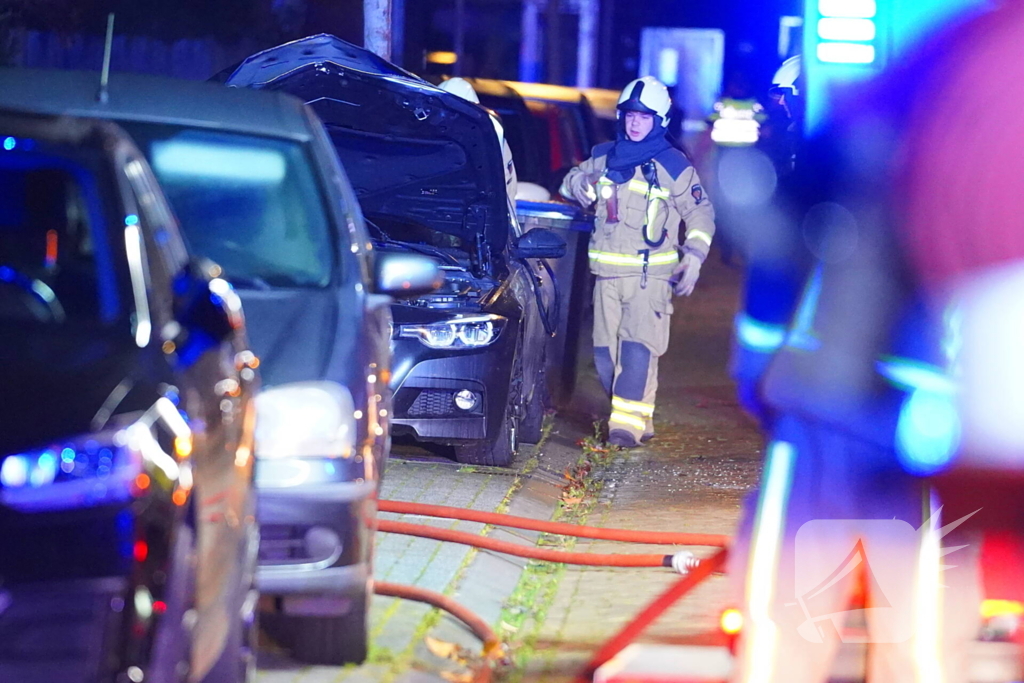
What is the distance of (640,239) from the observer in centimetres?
918

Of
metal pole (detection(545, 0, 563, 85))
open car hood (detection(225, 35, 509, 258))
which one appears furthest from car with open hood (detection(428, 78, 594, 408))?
metal pole (detection(545, 0, 563, 85))

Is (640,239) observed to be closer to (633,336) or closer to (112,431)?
(633,336)

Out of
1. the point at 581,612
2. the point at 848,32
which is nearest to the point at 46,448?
the point at 848,32

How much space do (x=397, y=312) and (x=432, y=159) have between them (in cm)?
119

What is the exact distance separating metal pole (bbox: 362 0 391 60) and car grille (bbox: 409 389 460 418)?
4504mm

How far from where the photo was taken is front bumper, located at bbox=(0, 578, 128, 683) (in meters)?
2.91

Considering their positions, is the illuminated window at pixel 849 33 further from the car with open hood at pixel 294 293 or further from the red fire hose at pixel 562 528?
the red fire hose at pixel 562 528

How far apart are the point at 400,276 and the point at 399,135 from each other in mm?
3150

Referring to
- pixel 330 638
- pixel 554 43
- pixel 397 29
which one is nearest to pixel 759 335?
pixel 330 638

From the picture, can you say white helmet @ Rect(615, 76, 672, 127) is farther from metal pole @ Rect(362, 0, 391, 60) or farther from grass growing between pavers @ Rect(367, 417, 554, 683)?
grass growing between pavers @ Rect(367, 417, 554, 683)

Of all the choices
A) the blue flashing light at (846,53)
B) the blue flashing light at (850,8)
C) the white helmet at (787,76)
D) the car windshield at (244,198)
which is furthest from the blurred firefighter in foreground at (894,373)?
the white helmet at (787,76)

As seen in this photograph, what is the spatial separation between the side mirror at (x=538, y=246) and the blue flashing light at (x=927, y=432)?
14.7 ft

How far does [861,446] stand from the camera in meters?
3.58

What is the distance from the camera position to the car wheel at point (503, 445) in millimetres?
7855
